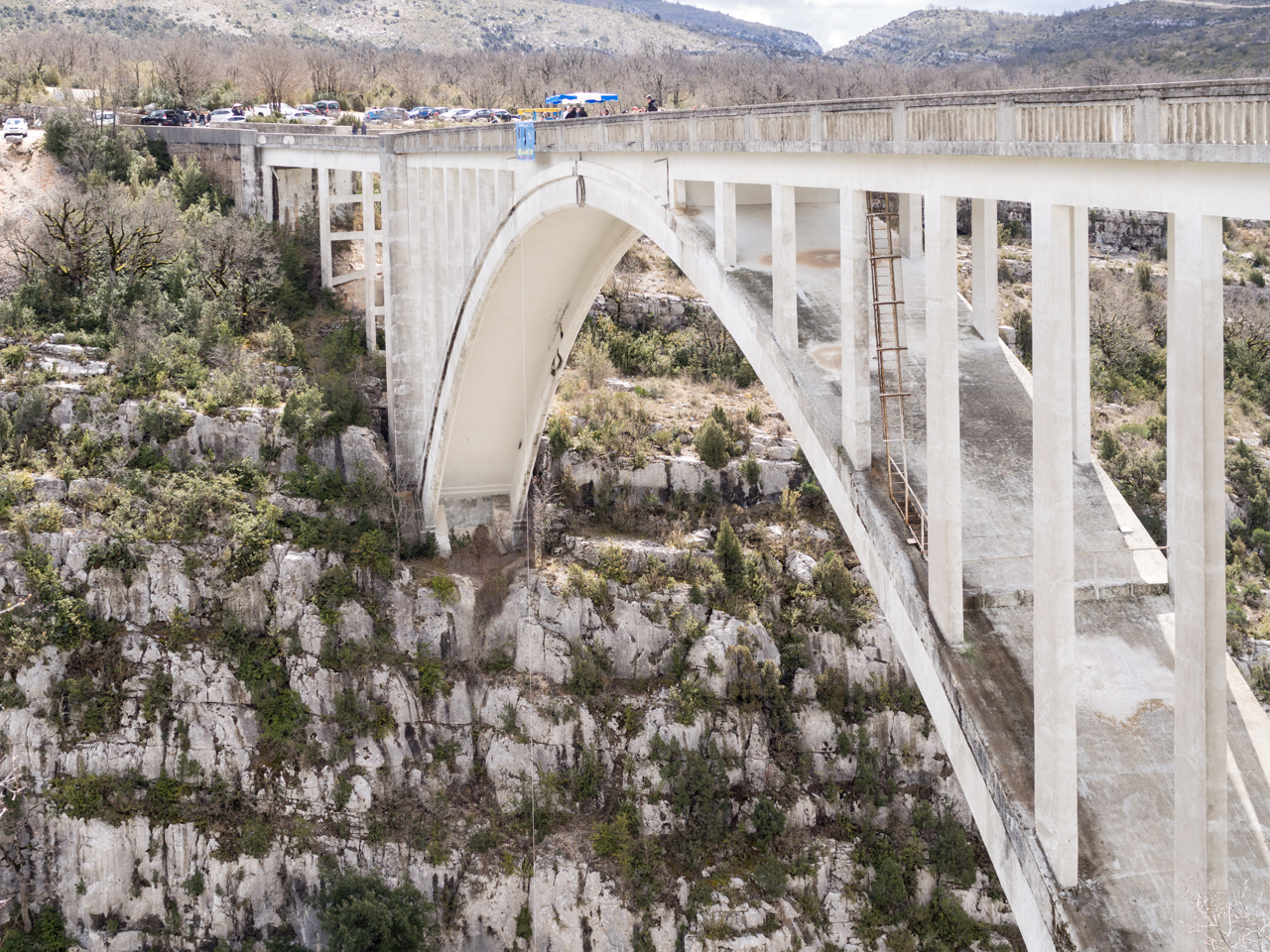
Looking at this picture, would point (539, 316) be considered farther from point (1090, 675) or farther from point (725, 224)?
point (1090, 675)

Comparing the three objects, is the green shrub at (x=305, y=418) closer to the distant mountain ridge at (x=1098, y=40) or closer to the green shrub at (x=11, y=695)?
the green shrub at (x=11, y=695)

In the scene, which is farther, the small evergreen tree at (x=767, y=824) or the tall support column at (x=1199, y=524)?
the small evergreen tree at (x=767, y=824)

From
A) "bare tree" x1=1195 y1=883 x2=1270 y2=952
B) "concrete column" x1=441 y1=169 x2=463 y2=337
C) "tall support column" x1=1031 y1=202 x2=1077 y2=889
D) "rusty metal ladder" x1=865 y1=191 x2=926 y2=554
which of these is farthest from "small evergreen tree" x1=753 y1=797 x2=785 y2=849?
"bare tree" x1=1195 y1=883 x2=1270 y2=952

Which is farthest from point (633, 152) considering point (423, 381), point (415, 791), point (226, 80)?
point (226, 80)

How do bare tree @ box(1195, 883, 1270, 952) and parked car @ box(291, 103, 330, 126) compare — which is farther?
parked car @ box(291, 103, 330, 126)

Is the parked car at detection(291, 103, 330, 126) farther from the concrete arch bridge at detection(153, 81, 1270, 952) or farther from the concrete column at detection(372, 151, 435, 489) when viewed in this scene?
the concrete arch bridge at detection(153, 81, 1270, 952)

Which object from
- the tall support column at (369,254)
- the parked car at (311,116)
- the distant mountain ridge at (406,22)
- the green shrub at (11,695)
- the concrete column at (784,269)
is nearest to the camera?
the concrete column at (784,269)

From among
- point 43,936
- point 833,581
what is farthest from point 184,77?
point 43,936

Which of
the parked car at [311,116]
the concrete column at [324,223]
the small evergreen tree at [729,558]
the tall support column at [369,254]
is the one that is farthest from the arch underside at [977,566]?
the parked car at [311,116]
